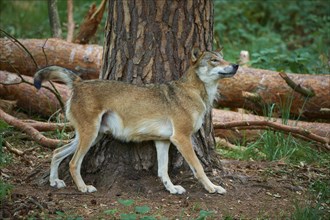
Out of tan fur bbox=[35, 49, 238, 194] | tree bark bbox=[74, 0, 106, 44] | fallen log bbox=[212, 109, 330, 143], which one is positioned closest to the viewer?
tan fur bbox=[35, 49, 238, 194]

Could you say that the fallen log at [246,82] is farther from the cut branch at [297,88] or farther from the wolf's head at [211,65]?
the wolf's head at [211,65]

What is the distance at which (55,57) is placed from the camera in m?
10.5

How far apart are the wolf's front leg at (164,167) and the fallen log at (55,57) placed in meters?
3.98

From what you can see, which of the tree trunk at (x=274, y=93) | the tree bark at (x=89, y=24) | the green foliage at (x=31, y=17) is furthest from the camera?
the green foliage at (x=31, y=17)

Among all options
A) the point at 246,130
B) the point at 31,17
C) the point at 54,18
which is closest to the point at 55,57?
the point at 54,18

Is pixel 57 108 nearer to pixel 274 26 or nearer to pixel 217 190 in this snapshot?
pixel 217 190

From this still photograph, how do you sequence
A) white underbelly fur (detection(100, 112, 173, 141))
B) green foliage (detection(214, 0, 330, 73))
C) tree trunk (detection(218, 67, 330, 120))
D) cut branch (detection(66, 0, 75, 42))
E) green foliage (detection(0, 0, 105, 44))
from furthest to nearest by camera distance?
green foliage (detection(214, 0, 330, 73)), green foliage (detection(0, 0, 105, 44)), cut branch (detection(66, 0, 75, 42)), tree trunk (detection(218, 67, 330, 120)), white underbelly fur (detection(100, 112, 173, 141))

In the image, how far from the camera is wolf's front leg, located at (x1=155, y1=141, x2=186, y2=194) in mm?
A: 6480

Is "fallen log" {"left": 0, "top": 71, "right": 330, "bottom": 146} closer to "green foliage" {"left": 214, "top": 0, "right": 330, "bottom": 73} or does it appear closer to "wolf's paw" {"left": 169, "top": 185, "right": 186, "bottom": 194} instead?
"wolf's paw" {"left": 169, "top": 185, "right": 186, "bottom": 194}

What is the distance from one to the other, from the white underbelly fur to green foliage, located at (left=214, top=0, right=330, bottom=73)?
20.3 ft

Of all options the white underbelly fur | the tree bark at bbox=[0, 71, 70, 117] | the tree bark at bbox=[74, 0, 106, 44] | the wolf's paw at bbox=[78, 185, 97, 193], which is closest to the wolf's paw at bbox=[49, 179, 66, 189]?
the wolf's paw at bbox=[78, 185, 97, 193]

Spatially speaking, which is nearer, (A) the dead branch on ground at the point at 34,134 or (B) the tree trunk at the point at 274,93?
(A) the dead branch on ground at the point at 34,134

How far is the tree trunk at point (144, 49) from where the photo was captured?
6523 millimetres

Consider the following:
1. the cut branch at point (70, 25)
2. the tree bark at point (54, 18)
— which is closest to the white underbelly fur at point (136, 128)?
the cut branch at point (70, 25)
